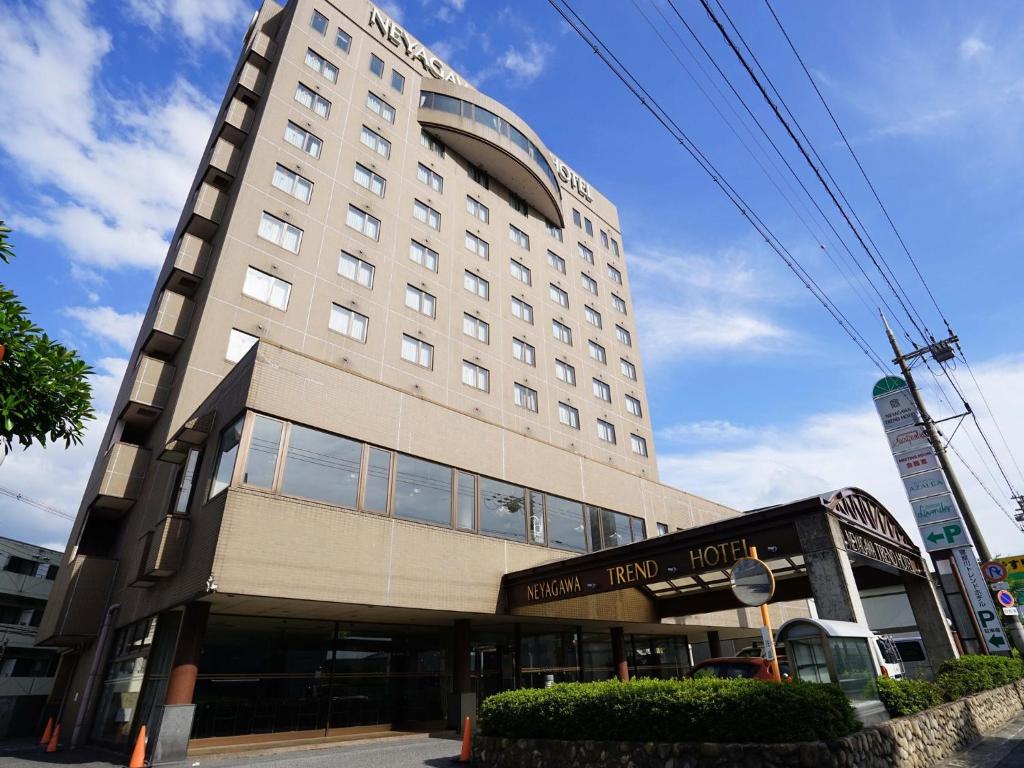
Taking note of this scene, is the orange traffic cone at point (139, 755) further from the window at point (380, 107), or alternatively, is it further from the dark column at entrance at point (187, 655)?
the window at point (380, 107)

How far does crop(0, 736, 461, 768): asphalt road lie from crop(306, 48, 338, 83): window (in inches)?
1147

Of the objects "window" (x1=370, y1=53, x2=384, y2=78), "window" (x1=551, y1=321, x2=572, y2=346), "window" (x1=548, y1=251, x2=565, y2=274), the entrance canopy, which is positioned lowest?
the entrance canopy

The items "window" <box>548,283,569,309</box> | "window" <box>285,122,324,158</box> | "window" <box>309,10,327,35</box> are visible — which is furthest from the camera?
"window" <box>548,283,569,309</box>

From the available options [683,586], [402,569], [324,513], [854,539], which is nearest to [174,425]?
[324,513]

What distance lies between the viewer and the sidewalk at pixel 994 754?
980 centimetres

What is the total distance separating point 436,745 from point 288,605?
17.0 ft

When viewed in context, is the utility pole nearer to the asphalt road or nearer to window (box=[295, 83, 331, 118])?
the asphalt road

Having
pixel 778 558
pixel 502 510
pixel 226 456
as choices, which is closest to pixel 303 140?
pixel 226 456

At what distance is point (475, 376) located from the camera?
2833 centimetres

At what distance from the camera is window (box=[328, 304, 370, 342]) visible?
78.8ft

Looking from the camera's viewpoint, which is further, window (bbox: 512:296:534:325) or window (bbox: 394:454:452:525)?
window (bbox: 512:296:534:325)

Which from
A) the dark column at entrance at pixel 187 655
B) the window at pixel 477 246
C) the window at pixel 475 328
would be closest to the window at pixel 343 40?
the window at pixel 477 246

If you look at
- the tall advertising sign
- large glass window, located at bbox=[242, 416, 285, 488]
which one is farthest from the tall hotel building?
the tall advertising sign

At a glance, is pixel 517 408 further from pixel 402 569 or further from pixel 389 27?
pixel 389 27
